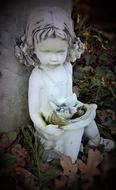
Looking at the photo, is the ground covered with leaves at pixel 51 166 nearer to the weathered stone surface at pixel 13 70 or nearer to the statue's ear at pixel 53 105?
the weathered stone surface at pixel 13 70

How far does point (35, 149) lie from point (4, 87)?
377 mm

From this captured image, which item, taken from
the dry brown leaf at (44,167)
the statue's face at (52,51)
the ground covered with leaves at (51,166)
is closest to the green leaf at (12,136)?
the ground covered with leaves at (51,166)

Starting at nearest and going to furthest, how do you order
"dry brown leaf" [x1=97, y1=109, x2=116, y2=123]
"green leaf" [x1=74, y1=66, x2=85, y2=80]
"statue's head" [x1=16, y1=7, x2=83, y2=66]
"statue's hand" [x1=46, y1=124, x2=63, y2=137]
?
"statue's head" [x1=16, y1=7, x2=83, y2=66] < "statue's hand" [x1=46, y1=124, x2=63, y2=137] < "dry brown leaf" [x1=97, y1=109, x2=116, y2=123] < "green leaf" [x1=74, y1=66, x2=85, y2=80]

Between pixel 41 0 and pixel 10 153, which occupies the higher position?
pixel 41 0

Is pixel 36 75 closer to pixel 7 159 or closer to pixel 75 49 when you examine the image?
pixel 75 49

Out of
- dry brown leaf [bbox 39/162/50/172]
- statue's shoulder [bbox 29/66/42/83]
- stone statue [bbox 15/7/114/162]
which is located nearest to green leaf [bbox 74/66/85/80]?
stone statue [bbox 15/7/114/162]

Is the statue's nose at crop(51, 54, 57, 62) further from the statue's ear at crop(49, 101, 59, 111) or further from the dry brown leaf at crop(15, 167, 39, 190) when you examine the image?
the dry brown leaf at crop(15, 167, 39, 190)

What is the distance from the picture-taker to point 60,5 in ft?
7.01

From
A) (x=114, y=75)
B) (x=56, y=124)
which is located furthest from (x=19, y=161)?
(x=114, y=75)

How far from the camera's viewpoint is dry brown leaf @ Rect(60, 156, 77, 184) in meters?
2.13

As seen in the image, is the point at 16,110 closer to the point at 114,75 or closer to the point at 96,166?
the point at 96,166

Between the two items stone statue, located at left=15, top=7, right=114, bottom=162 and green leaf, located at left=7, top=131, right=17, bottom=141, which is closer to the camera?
stone statue, located at left=15, top=7, right=114, bottom=162

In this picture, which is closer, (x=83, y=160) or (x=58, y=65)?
(x=58, y=65)

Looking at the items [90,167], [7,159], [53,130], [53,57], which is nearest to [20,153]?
[7,159]
